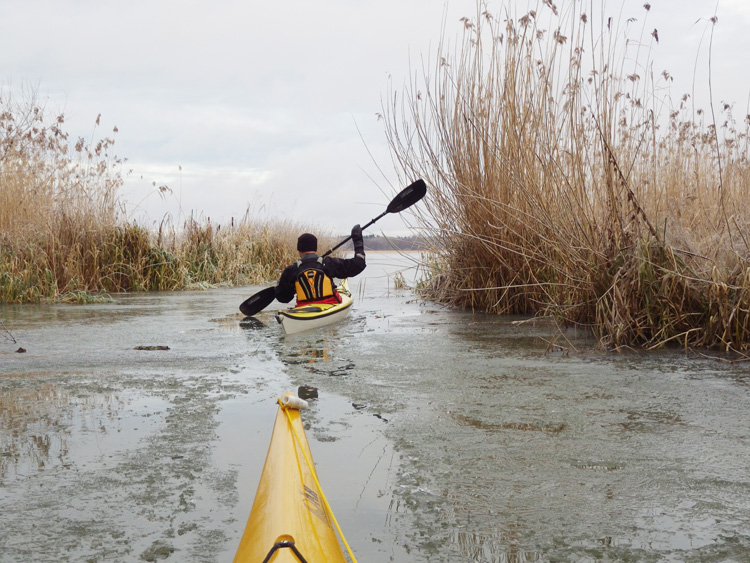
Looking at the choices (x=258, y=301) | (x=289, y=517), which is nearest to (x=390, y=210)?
(x=258, y=301)

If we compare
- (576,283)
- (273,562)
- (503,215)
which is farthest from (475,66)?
(273,562)

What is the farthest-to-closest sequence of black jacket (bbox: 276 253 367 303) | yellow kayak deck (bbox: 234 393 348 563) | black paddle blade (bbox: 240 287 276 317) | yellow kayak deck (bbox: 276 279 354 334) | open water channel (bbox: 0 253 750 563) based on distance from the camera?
black paddle blade (bbox: 240 287 276 317)
black jacket (bbox: 276 253 367 303)
yellow kayak deck (bbox: 276 279 354 334)
open water channel (bbox: 0 253 750 563)
yellow kayak deck (bbox: 234 393 348 563)

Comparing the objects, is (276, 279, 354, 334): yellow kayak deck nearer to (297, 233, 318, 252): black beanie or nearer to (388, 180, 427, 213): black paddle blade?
(297, 233, 318, 252): black beanie

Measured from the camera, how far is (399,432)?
2.99 metres

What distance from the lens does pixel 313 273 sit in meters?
6.84

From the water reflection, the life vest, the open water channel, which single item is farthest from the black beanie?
the water reflection

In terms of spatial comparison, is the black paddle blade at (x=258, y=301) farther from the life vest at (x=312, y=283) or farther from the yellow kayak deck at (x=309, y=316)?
the yellow kayak deck at (x=309, y=316)

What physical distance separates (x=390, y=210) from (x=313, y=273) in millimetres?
1420

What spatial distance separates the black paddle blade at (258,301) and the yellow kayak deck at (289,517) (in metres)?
5.39

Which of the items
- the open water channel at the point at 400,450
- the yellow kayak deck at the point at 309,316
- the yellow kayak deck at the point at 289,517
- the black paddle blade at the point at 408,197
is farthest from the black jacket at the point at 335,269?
the yellow kayak deck at the point at 289,517

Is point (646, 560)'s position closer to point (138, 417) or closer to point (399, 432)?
point (399, 432)

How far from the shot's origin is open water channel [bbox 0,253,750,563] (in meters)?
1.93

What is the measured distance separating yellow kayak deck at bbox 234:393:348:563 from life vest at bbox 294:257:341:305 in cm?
474

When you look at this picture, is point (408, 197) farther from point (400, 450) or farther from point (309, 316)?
point (400, 450)
